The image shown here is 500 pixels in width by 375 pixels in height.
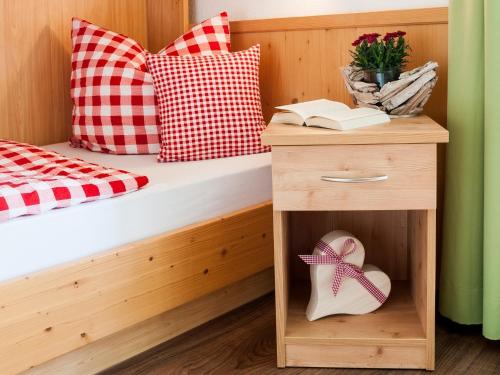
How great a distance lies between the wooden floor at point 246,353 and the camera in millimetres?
1851

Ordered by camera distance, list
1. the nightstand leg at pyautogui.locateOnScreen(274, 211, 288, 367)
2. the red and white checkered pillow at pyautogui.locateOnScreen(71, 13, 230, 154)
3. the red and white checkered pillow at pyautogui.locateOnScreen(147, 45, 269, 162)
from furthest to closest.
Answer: the red and white checkered pillow at pyautogui.locateOnScreen(71, 13, 230, 154) → the red and white checkered pillow at pyautogui.locateOnScreen(147, 45, 269, 162) → the nightstand leg at pyautogui.locateOnScreen(274, 211, 288, 367)

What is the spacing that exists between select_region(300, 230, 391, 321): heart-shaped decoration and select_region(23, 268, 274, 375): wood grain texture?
0.99ft

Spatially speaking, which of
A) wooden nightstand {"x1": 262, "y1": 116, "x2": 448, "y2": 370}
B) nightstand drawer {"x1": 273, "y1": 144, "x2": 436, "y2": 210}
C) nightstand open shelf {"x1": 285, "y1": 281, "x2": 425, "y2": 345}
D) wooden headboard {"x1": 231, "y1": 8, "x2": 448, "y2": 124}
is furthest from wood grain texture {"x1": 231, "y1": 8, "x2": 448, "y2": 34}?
→ nightstand open shelf {"x1": 285, "y1": 281, "x2": 425, "y2": 345}

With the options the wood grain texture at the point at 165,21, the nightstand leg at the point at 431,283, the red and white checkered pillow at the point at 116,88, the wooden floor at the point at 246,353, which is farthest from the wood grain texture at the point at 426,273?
the wood grain texture at the point at 165,21

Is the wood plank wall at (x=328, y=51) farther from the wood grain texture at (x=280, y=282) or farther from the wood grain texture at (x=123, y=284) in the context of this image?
the wood grain texture at (x=280, y=282)

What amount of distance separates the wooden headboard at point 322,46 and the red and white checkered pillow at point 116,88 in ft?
0.55

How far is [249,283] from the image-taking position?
2.29 meters

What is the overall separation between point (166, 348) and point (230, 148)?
2.08 ft

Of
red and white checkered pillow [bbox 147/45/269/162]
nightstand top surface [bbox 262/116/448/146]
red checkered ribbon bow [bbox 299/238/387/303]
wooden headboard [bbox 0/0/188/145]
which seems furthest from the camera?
wooden headboard [bbox 0/0/188/145]

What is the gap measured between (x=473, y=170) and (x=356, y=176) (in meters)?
0.37

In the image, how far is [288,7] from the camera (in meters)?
2.55

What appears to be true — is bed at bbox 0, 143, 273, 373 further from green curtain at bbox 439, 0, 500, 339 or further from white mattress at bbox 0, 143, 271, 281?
green curtain at bbox 439, 0, 500, 339

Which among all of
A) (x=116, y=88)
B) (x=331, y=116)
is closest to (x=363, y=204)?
(x=331, y=116)

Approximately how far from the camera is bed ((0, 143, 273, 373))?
62.2 inches
